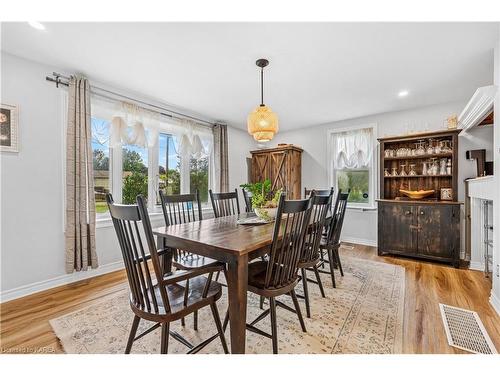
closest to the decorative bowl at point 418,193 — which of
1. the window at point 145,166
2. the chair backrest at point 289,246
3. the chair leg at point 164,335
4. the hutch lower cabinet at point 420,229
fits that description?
the hutch lower cabinet at point 420,229

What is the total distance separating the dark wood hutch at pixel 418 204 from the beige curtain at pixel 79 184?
4.21 metres

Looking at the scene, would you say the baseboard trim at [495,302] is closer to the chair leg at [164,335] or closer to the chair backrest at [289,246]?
the chair backrest at [289,246]

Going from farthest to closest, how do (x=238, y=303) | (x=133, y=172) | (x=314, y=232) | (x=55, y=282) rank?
(x=133, y=172), (x=55, y=282), (x=314, y=232), (x=238, y=303)

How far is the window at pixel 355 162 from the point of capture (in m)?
4.43

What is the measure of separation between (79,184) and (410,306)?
3.73 meters

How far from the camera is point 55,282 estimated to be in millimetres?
2600

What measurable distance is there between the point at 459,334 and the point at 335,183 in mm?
3339

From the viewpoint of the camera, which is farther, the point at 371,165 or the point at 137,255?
the point at 371,165

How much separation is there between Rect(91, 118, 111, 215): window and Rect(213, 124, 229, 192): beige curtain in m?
1.94

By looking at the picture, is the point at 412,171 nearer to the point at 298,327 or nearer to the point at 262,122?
the point at 262,122

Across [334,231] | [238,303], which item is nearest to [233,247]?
[238,303]
